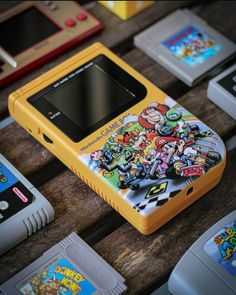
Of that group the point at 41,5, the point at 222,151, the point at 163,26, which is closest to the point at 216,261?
the point at 222,151

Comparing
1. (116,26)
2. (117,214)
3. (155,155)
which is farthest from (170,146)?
(116,26)

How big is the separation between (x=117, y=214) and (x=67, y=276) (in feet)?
0.50

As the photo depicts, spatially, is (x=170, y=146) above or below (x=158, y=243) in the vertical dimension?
above

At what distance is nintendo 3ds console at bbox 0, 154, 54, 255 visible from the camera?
3.50 feet

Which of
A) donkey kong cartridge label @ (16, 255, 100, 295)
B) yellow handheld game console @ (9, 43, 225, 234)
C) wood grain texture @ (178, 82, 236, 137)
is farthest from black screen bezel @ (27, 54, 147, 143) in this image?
donkey kong cartridge label @ (16, 255, 100, 295)

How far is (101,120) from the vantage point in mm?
1160

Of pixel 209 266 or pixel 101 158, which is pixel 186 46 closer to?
pixel 101 158

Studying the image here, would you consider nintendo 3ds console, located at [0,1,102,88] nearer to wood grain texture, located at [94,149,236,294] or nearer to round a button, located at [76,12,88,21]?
round a button, located at [76,12,88,21]

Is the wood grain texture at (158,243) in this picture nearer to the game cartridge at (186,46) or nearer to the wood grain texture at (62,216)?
the wood grain texture at (62,216)

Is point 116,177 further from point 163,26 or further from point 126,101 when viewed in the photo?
point 163,26

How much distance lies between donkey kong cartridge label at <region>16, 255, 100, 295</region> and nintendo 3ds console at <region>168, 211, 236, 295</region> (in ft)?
0.42

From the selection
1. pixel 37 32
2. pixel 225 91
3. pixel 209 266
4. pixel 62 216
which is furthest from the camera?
pixel 37 32

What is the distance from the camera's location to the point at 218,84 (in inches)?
48.8

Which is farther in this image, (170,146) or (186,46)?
(186,46)
